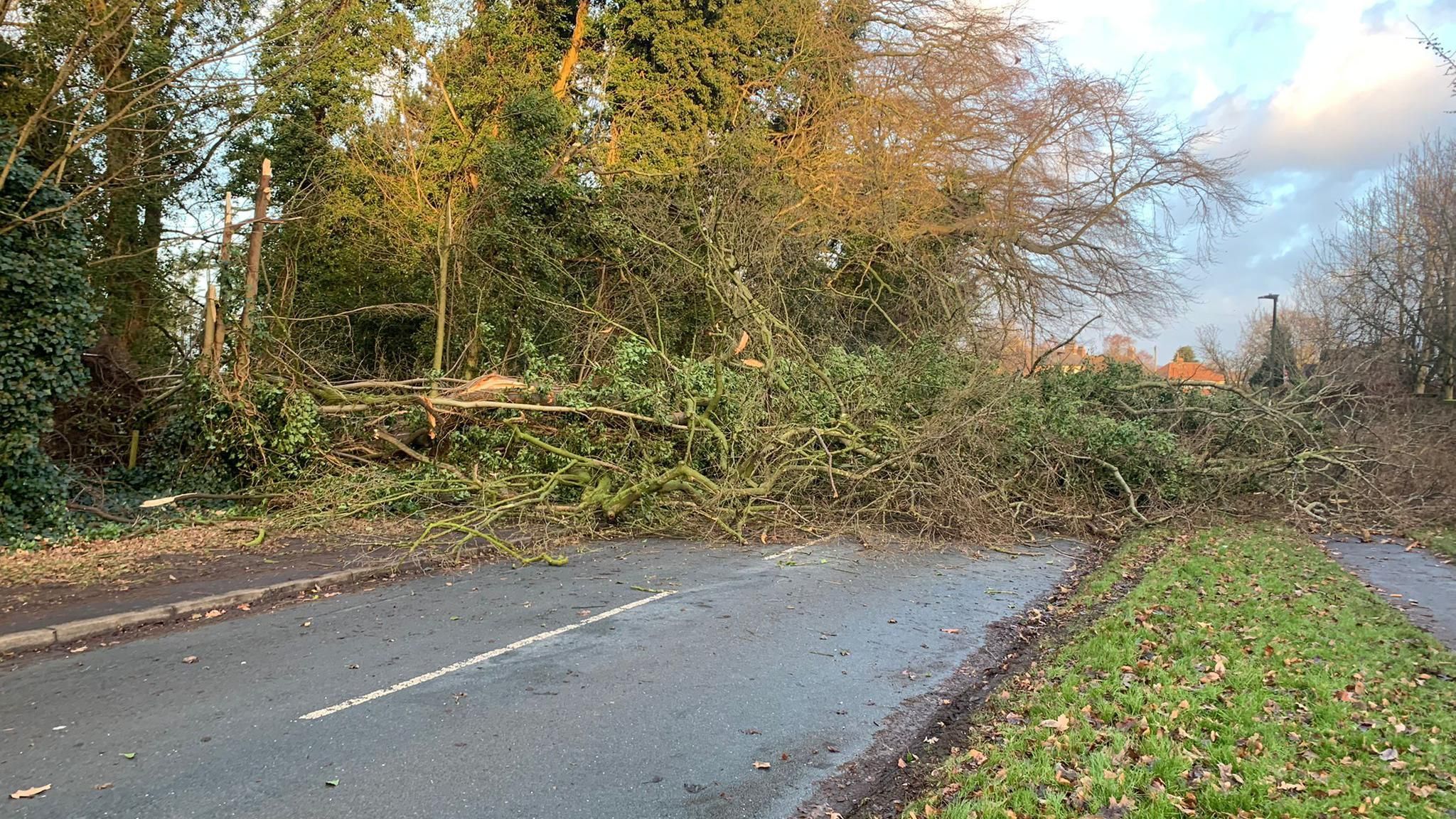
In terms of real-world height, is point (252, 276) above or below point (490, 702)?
above

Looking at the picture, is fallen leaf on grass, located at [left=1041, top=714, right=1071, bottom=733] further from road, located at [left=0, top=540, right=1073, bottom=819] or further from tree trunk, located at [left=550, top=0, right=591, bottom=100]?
tree trunk, located at [left=550, top=0, right=591, bottom=100]

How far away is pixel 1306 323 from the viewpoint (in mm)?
34219

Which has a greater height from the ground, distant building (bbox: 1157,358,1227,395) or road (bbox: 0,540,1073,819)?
distant building (bbox: 1157,358,1227,395)

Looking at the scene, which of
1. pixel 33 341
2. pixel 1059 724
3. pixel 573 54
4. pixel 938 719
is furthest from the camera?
pixel 573 54

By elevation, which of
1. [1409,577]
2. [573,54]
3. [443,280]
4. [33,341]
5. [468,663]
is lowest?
[468,663]

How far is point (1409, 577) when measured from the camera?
387 inches

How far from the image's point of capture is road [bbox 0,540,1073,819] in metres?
3.95

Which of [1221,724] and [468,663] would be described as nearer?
[1221,724]

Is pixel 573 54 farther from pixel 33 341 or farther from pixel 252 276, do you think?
pixel 33 341

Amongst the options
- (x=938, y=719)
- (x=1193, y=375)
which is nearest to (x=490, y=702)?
(x=938, y=719)

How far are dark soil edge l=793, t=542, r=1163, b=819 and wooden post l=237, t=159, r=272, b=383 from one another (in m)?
11.0

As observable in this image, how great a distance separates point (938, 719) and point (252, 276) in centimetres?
1231

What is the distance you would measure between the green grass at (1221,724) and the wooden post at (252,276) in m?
11.6

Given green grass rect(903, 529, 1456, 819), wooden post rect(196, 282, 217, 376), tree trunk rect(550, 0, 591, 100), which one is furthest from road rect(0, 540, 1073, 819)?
tree trunk rect(550, 0, 591, 100)
